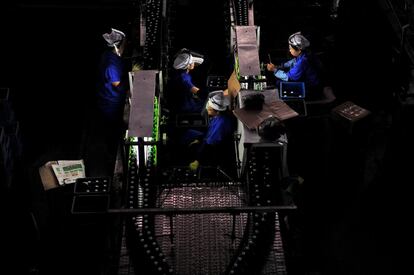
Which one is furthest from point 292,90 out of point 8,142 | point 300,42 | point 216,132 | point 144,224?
point 8,142

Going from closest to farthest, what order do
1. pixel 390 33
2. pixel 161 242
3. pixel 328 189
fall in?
1. pixel 161 242
2. pixel 328 189
3. pixel 390 33

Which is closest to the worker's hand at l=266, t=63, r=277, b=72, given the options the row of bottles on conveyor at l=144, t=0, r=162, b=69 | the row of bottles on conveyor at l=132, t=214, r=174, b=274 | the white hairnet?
the white hairnet

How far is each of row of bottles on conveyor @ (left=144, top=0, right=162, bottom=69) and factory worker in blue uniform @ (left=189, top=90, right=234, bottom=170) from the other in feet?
4.57

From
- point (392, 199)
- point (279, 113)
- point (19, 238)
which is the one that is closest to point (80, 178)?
point (19, 238)

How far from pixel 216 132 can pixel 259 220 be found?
6.05ft

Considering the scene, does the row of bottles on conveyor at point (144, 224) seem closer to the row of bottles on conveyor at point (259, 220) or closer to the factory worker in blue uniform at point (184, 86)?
the row of bottles on conveyor at point (259, 220)

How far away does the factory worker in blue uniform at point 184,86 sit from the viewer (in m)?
9.91

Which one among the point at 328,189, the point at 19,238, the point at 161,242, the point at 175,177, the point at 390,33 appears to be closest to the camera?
the point at 161,242

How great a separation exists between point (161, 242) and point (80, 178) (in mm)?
2013

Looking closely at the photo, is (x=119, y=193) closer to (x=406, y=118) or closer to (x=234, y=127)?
(x=234, y=127)

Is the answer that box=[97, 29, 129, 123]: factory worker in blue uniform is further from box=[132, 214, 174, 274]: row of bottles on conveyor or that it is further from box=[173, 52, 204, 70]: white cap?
box=[132, 214, 174, 274]: row of bottles on conveyor

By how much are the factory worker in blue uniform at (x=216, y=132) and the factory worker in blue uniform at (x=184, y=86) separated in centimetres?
108

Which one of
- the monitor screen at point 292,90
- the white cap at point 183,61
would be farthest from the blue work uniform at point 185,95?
the monitor screen at point 292,90

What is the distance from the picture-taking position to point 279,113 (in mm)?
7828
